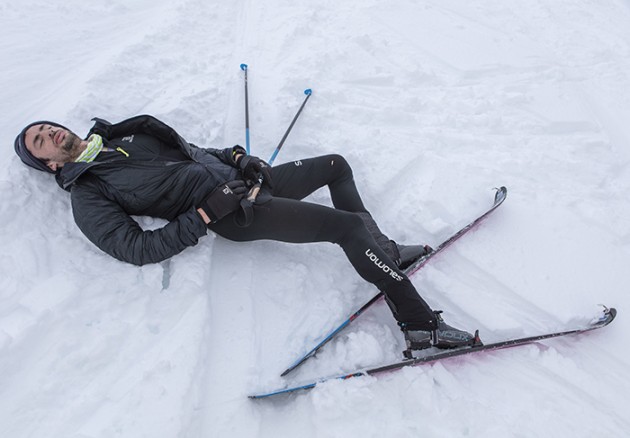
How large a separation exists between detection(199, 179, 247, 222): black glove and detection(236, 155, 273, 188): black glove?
0.43 meters

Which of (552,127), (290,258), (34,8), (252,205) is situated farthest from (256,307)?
(34,8)

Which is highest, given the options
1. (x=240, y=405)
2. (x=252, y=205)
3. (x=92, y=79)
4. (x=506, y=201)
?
(x=92, y=79)

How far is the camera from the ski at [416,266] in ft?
10.1

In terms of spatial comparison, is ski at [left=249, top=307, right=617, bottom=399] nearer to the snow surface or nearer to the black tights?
the snow surface

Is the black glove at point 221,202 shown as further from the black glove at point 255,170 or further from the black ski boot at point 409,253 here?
the black ski boot at point 409,253

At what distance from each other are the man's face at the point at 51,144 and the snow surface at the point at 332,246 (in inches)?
12.9

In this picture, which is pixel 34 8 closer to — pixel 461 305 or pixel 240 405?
pixel 240 405

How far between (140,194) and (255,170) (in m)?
1.00

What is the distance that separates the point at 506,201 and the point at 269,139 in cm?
280

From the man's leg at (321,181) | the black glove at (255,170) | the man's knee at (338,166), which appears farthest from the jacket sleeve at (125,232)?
the man's knee at (338,166)

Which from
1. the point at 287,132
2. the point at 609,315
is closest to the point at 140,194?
the point at 287,132

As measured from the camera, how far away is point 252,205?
330cm

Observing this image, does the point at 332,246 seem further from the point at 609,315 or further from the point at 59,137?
the point at 59,137

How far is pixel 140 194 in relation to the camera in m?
3.29
